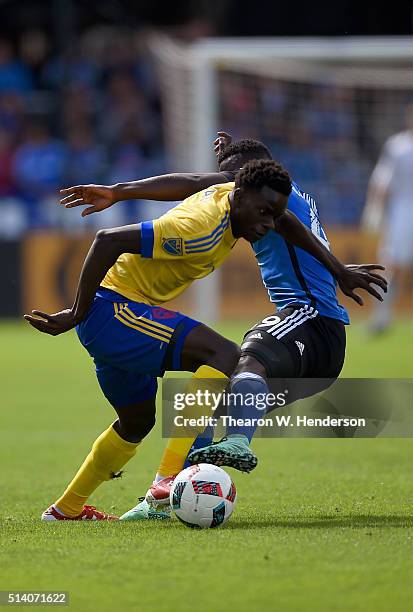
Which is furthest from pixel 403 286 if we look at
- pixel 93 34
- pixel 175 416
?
pixel 175 416

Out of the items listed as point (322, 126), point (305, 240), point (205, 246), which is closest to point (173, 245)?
point (205, 246)

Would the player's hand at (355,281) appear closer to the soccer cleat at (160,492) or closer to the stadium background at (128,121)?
the soccer cleat at (160,492)

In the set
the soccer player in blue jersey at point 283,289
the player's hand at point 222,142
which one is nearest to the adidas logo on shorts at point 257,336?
the soccer player in blue jersey at point 283,289

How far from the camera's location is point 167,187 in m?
5.84

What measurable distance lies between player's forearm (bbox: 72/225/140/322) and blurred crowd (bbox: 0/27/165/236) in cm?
1332

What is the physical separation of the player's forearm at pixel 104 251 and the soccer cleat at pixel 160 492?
0.95m

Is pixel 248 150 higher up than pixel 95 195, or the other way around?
pixel 248 150

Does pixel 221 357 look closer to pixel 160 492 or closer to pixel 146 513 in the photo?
pixel 160 492

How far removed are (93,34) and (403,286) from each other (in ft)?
25.5

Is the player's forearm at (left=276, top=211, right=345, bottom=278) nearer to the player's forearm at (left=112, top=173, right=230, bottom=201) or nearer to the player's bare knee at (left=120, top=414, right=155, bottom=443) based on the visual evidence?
the player's forearm at (left=112, top=173, right=230, bottom=201)

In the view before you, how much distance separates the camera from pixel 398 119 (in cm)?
1761

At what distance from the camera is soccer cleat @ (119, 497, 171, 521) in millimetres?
5625

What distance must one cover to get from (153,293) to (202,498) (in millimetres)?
971

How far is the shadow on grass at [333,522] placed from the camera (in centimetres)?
519
